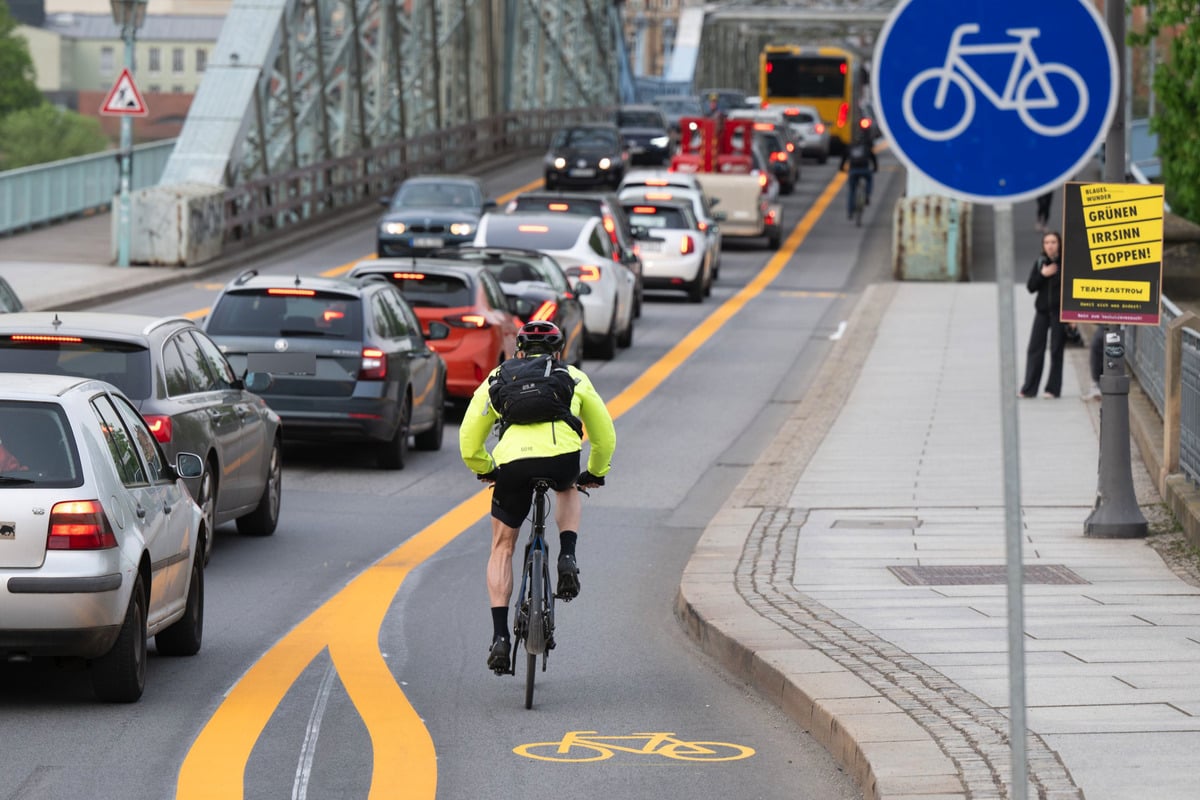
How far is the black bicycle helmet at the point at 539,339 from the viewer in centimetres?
962

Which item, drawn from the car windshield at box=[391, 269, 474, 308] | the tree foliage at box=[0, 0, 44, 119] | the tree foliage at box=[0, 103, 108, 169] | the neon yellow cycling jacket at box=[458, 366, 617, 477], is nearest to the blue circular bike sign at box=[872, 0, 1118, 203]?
the neon yellow cycling jacket at box=[458, 366, 617, 477]

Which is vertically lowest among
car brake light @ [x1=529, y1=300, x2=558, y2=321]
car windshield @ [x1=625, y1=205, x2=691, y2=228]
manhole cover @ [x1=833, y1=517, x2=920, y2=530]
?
manhole cover @ [x1=833, y1=517, x2=920, y2=530]

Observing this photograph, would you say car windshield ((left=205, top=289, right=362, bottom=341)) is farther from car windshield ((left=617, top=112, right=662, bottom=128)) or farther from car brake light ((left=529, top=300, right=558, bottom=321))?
car windshield ((left=617, top=112, right=662, bottom=128))

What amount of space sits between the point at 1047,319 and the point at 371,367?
8.20 m

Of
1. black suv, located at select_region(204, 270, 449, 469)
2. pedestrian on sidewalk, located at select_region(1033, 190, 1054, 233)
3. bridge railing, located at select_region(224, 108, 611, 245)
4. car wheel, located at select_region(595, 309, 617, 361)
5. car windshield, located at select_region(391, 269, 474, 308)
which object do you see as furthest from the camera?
pedestrian on sidewalk, located at select_region(1033, 190, 1054, 233)

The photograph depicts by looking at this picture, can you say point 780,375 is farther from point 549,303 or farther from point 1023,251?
point 1023,251

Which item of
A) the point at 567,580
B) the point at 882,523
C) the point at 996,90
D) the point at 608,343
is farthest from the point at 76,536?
the point at 608,343

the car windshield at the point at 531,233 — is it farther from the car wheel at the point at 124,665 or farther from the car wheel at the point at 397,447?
the car wheel at the point at 124,665

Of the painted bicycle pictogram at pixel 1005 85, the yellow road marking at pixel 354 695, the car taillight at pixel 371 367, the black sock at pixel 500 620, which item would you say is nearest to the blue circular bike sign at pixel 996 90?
the painted bicycle pictogram at pixel 1005 85

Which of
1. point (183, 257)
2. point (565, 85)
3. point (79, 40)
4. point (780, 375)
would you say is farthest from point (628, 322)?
point (79, 40)

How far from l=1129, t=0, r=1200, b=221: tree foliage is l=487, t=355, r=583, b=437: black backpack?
20280mm

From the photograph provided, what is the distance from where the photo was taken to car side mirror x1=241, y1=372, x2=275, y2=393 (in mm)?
14031

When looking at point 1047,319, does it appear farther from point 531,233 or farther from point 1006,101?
point 1006,101

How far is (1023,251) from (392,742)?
39.6m
